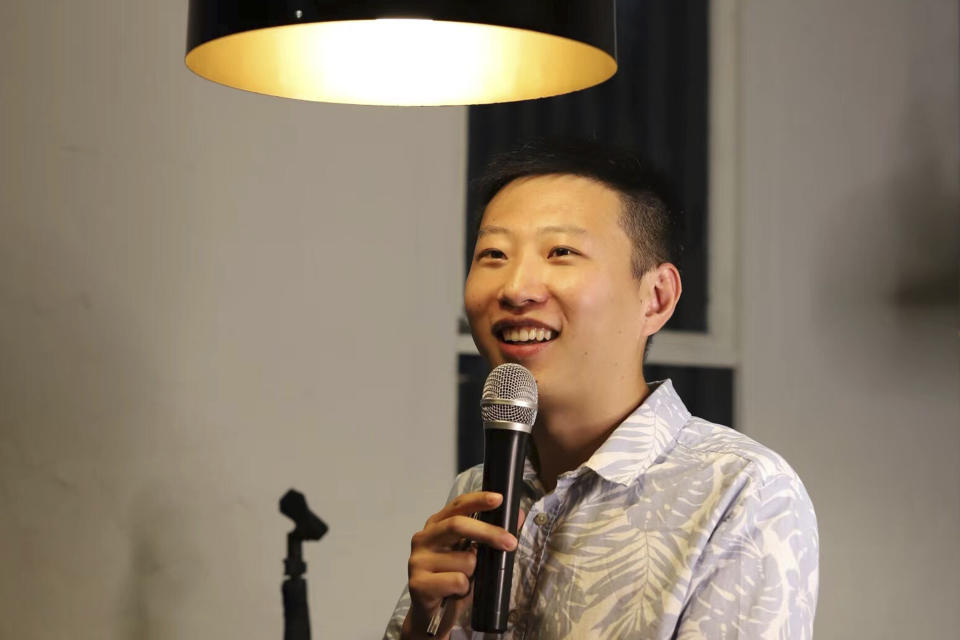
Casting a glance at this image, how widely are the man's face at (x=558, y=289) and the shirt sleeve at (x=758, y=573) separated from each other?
0.29m

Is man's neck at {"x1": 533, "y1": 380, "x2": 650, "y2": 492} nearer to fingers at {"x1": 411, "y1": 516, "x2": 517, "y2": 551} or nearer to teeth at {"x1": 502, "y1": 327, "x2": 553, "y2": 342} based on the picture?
teeth at {"x1": 502, "y1": 327, "x2": 553, "y2": 342}

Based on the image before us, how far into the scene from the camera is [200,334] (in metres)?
2.37

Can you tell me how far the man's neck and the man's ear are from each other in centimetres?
11

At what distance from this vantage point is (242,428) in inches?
95.6

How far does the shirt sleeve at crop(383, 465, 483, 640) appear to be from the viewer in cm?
167

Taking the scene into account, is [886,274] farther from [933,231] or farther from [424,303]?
[424,303]

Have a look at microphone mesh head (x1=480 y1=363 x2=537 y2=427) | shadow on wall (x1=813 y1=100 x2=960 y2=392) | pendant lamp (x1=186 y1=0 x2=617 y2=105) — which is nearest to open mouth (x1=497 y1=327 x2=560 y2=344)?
microphone mesh head (x1=480 y1=363 x2=537 y2=427)

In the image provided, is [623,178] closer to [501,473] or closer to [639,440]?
[639,440]

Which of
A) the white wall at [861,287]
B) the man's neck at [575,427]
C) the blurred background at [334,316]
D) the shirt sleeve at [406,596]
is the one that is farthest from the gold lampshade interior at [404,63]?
the white wall at [861,287]

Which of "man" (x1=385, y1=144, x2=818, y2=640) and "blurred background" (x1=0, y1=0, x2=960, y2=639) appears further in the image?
"blurred background" (x1=0, y1=0, x2=960, y2=639)

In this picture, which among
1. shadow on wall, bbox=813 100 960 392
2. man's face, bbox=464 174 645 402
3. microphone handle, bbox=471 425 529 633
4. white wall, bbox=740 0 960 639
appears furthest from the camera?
shadow on wall, bbox=813 100 960 392

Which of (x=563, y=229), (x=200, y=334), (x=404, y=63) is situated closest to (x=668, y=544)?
(x=563, y=229)

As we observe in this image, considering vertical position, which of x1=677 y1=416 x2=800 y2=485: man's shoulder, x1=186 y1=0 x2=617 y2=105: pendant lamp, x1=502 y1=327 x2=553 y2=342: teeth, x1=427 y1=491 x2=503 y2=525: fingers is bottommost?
x1=427 y1=491 x2=503 y2=525: fingers

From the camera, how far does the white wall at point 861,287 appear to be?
347 cm
